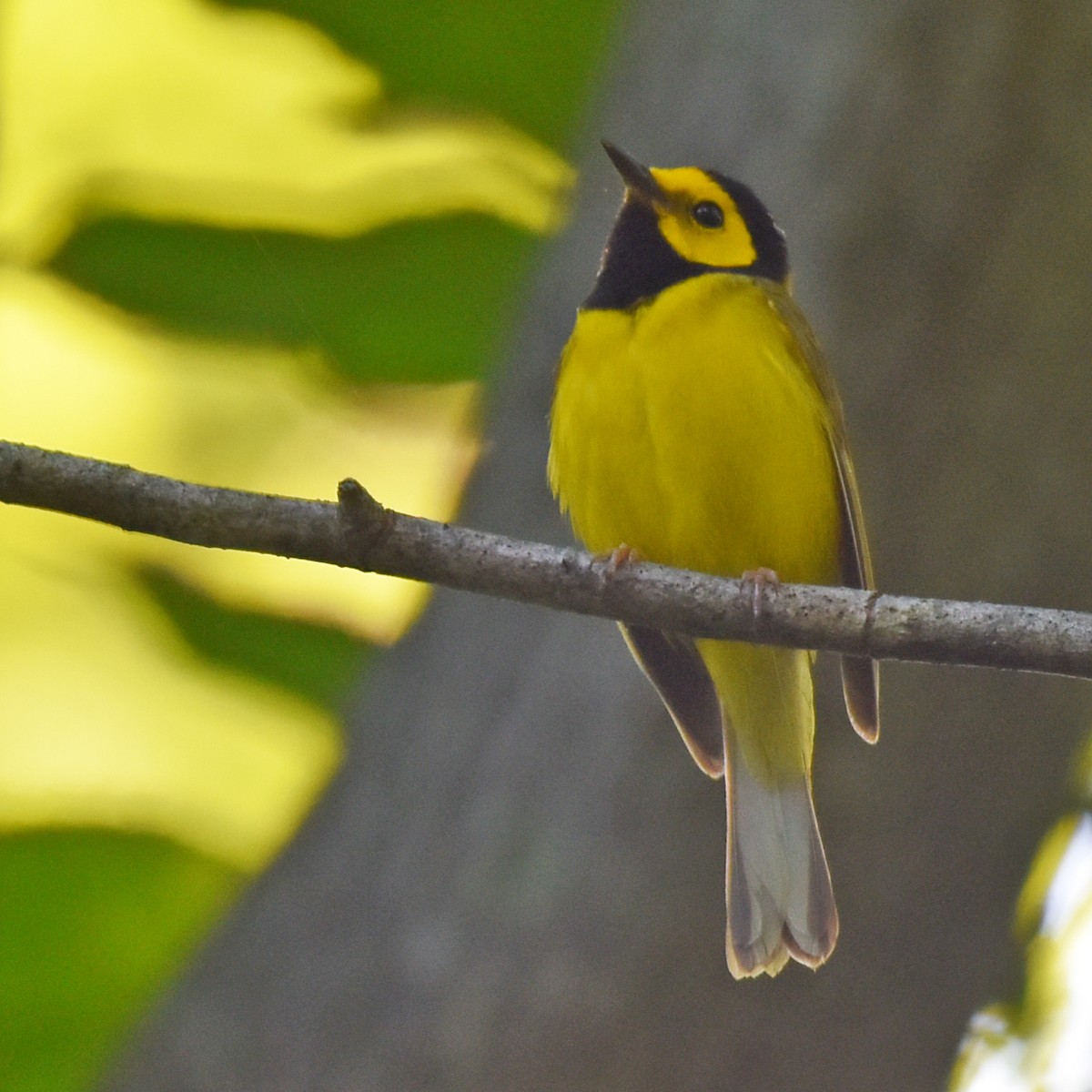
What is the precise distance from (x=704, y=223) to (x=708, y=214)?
0.02m

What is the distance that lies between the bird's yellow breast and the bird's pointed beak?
203 millimetres

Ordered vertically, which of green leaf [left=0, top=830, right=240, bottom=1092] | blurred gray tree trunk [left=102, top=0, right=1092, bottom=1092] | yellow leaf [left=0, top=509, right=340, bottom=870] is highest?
blurred gray tree trunk [left=102, top=0, right=1092, bottom=1092]

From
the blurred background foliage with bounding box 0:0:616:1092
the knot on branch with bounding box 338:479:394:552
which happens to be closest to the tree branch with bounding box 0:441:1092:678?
the knot on branch with bounding box 338:479:394:552

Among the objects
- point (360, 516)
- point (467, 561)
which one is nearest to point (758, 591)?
point (467, 561)

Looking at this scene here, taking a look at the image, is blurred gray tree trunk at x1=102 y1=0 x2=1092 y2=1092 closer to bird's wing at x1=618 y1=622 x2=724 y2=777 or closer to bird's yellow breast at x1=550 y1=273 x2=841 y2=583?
bird's wing at x1=618 y1=622 x2=724 y2=777

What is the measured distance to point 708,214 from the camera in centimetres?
297

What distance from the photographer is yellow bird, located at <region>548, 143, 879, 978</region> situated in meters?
2.67

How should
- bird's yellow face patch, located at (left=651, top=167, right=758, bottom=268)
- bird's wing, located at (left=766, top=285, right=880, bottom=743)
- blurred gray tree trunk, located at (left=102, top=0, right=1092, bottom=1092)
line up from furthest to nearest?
bird's yellow face patch, located at (left=651, top=167, right=758, bottom=268) < blurred gray tree trunk, located at (left=102, top=0, right=1092, bottom=1092) < bird's wing, located at (left=766, top=285, right=880, bottom=743)

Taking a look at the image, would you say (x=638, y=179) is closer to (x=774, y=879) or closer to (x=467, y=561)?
(x=467, y=561)

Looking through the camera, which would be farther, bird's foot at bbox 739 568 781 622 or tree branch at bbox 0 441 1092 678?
bird's foot at bbox 739 568 781 622

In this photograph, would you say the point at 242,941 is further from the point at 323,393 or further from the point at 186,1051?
the point at 323,393

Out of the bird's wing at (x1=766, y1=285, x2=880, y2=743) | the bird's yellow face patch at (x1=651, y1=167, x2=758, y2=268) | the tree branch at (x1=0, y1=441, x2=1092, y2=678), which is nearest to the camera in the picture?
the tree branch at (x1=0, y1=441, x2=1092, y2=678)

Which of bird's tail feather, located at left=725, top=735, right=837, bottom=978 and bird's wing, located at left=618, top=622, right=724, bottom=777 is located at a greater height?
bird's wing, located at left=618, top=622, right=724, bottom=777

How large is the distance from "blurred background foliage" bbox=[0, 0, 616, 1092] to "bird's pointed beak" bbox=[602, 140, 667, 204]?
197 millimetres
